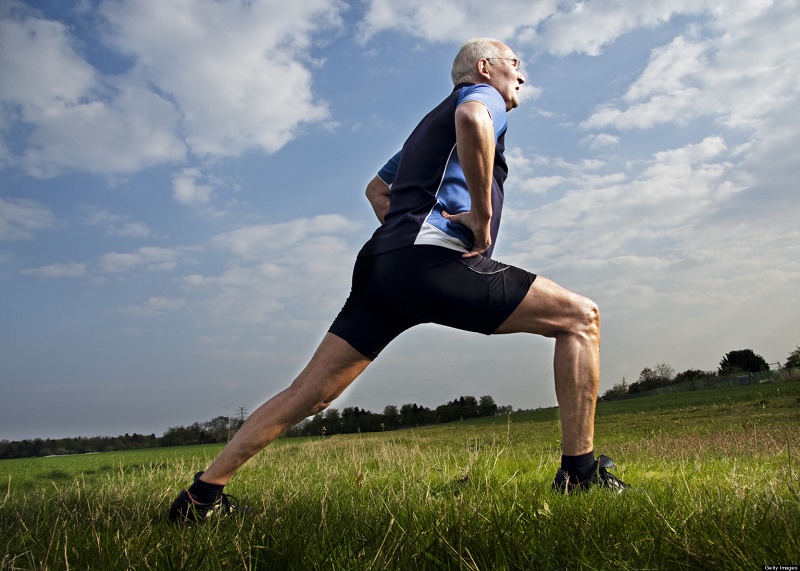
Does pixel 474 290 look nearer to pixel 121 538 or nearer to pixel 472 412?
pixel 121 538

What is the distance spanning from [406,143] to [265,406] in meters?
1.83

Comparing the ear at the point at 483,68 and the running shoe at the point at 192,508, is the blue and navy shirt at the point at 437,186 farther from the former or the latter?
the running shoe at the point at 192,508

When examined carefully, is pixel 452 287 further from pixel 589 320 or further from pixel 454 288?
pixel 589 320

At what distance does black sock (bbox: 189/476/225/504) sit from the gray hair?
9.48 feet

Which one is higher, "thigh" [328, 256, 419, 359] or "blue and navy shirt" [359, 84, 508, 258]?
"blue and navy shirt" [359, 84, 508, 258]

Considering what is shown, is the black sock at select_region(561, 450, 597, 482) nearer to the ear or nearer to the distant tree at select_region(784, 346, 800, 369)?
the ear

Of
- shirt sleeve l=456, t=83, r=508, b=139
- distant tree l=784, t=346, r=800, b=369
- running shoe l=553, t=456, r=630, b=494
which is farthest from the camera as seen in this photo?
distant tree l=784, t=346, r=800, b=369

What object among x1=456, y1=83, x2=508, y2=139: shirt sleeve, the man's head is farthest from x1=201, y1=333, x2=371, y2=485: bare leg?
the man's head

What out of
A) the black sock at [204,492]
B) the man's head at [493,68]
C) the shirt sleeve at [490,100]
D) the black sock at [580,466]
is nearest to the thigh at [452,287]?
the shirt sleeve at [490,100]

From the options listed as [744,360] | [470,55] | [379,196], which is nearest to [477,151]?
[470,55]

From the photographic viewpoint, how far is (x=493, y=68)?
12.5 ft

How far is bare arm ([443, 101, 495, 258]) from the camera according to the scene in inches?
125

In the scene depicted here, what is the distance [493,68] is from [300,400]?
231 cm

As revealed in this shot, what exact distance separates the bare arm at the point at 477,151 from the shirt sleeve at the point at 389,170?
1308 millimetres
